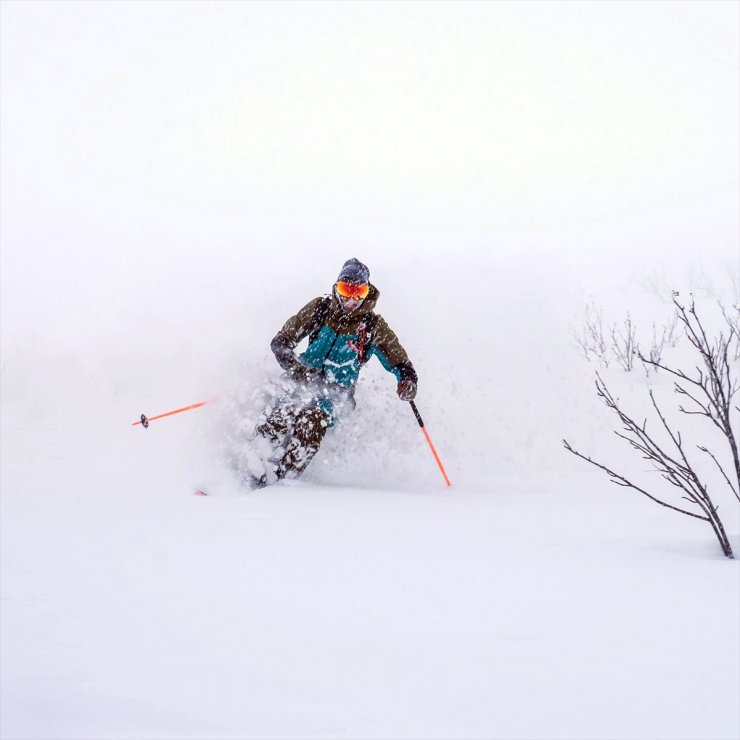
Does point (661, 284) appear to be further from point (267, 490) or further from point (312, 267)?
point (267, 490)

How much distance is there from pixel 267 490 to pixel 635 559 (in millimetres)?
2460

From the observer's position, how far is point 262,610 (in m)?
2.01

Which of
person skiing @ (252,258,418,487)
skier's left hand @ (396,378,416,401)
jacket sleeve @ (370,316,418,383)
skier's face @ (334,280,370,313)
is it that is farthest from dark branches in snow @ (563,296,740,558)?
skier's face @ (334,280,370,313)

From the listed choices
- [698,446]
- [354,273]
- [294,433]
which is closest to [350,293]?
[354,273]

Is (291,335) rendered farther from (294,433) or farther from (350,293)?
(294,433)

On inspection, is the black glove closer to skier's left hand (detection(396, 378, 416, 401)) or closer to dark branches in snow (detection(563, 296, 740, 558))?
skier's left hand (detection(396, 378, 416, 401))

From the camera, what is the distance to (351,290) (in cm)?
508

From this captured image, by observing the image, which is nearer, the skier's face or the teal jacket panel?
the skier's face

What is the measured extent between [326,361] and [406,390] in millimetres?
732

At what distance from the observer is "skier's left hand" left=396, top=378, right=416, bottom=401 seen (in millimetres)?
5125

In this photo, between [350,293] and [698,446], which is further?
[350,293]

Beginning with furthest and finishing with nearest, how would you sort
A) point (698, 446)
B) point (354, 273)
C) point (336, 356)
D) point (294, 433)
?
point (336, 356)
point (354, 273)
point (294, 433)
point (698, 446)

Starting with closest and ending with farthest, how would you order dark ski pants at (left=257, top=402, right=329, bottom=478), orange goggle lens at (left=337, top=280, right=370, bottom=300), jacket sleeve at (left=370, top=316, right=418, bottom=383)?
dark ski pants at (left=257, top=402, right=329, bottom=478)
orange goggle lens at (left=337, top=280, right=370, bottom=300)
jacket sleeve at (left=370, top=316, right=418, bottom=383)

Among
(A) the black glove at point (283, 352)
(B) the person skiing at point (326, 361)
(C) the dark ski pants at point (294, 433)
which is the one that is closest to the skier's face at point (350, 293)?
(B) the person skiing at point (326, 361)
